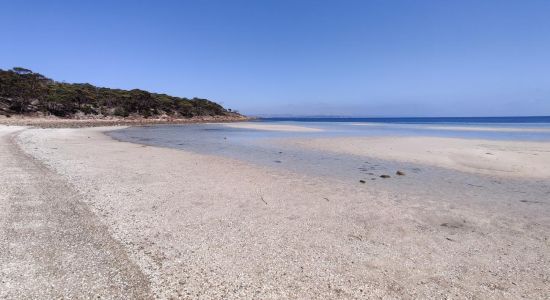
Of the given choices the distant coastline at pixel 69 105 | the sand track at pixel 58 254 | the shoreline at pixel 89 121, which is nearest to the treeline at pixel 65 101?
the distant coastline at pixel 69 105

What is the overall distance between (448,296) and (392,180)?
826 cm

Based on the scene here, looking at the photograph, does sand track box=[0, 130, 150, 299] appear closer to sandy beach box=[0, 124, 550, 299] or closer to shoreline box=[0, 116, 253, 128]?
sandy beach box=[0, 124, 550, 299]

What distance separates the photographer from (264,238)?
6.20m

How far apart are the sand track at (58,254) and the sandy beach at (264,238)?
0.08ft

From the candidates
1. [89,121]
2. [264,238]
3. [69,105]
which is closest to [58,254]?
[264,238]

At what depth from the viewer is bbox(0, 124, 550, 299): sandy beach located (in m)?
4.43

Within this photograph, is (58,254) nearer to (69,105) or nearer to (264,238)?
(264,238)

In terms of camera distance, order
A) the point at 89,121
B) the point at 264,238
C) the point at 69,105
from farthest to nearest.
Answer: the point at 69,105 < the point at 89,121 < the point at 264,238

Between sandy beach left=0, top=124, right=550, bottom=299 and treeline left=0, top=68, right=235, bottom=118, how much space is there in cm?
6225

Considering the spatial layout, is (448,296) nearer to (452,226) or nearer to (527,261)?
(527,261)

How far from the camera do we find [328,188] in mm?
10688

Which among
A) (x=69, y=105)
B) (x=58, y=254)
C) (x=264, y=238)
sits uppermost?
(x=69, y=105)

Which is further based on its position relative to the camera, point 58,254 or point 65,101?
point 65,101

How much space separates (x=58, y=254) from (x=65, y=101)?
249ft
